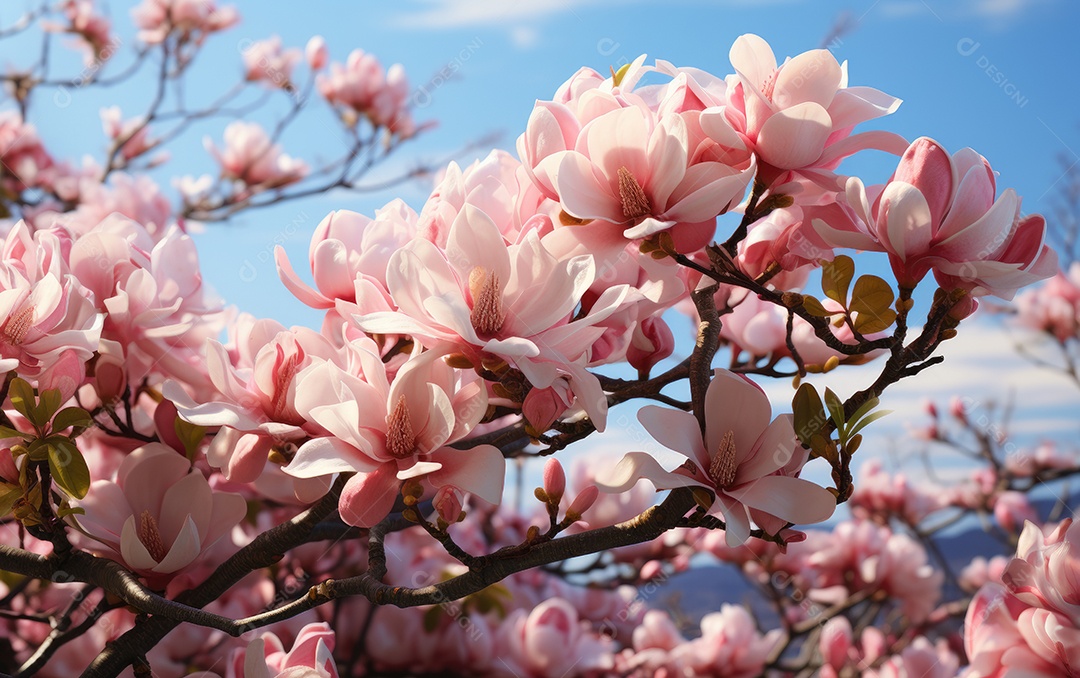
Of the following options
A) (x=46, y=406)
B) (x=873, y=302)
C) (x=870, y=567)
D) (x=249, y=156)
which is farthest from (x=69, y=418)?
(x=249, y=156)

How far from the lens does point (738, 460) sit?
567mm

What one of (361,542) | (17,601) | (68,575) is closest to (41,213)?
(17,601)

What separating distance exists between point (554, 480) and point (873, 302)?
0.24 m

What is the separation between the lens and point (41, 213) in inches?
78.3

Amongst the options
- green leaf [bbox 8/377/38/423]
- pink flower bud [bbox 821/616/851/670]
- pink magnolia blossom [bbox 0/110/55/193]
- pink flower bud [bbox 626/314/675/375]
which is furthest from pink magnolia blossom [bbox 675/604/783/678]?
pink magnolia blossom [bbox 0/110/55/193]

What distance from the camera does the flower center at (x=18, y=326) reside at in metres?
0.61

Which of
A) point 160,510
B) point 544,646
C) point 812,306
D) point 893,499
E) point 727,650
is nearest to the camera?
point 812,306

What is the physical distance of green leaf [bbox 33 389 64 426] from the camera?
1.95 feet

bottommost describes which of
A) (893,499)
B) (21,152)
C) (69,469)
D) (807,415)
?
(893,499)

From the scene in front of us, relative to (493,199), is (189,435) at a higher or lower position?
lower

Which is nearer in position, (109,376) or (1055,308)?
(109,376)

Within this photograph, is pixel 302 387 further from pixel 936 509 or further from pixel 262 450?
pixel 936 509

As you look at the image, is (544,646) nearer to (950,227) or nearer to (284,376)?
(284,376)

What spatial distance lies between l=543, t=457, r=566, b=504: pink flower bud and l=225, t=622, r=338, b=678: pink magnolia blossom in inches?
7.4
